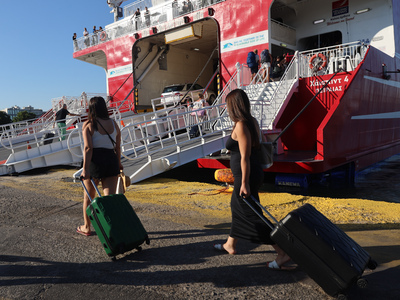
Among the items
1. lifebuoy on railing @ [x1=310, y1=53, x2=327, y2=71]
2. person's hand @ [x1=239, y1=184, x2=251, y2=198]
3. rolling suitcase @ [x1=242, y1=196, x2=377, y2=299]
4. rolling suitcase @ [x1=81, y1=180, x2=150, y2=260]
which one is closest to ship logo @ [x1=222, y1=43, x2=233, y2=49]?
lifebuoy on railing @ [x1=310, y1=53, x2=327, y2=71]

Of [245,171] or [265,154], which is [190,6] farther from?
[245,171]

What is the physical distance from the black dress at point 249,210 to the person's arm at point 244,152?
10cm

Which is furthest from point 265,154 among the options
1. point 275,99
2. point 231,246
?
point 275,99

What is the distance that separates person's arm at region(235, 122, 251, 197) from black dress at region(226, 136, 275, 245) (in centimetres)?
10

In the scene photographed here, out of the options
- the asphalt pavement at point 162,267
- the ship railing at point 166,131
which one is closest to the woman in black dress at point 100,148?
the asphalt pavement at point 162,267

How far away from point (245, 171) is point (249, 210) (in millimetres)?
386

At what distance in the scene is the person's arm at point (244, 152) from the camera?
2.99m

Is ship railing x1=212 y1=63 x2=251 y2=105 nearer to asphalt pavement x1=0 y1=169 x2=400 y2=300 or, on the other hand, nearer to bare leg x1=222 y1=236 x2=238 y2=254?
asphalt pavement x1=0 y1=169 x2=400 y2=300

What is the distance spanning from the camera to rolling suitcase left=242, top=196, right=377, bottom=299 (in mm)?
2408

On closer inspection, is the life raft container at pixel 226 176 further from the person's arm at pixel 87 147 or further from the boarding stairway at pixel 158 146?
the person's arm at pixel 87 147

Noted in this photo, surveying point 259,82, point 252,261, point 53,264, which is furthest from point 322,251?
point 259,82

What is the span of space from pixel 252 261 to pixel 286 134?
804 centimetres

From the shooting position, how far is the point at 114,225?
3254 mm

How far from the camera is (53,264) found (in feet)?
10.5
